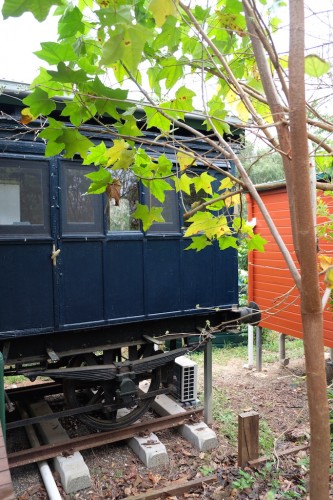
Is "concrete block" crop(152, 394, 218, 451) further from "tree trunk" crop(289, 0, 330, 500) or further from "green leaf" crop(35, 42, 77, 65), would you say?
"green leaf" crop(35, 42, 77, 65)

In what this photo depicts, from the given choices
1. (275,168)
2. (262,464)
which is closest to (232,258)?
(262,464)

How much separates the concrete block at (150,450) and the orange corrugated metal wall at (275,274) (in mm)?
2632

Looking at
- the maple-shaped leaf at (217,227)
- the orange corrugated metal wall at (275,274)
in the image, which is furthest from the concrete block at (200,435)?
the maple-shaped leaf at (217,227)

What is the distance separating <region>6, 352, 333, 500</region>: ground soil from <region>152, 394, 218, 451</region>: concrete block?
0.08m

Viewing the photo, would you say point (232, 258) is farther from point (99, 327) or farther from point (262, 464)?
point (262, 464)

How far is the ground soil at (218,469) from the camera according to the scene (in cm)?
332

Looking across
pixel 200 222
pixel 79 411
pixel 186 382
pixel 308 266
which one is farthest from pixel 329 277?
pixel 186 382

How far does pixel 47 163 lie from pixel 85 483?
3051mm

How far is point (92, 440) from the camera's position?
422 centimetres

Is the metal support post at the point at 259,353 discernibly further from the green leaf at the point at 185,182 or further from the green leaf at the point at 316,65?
the green leaf at the point at 316,65

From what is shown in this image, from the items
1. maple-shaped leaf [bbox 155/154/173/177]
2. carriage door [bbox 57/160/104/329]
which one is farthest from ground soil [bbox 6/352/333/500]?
maple-shaped leaf [bbox 155/154/173/177]

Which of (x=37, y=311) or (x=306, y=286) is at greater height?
(x=306, y=286)

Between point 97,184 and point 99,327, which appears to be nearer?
point 97,184

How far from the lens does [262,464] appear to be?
3625mm
